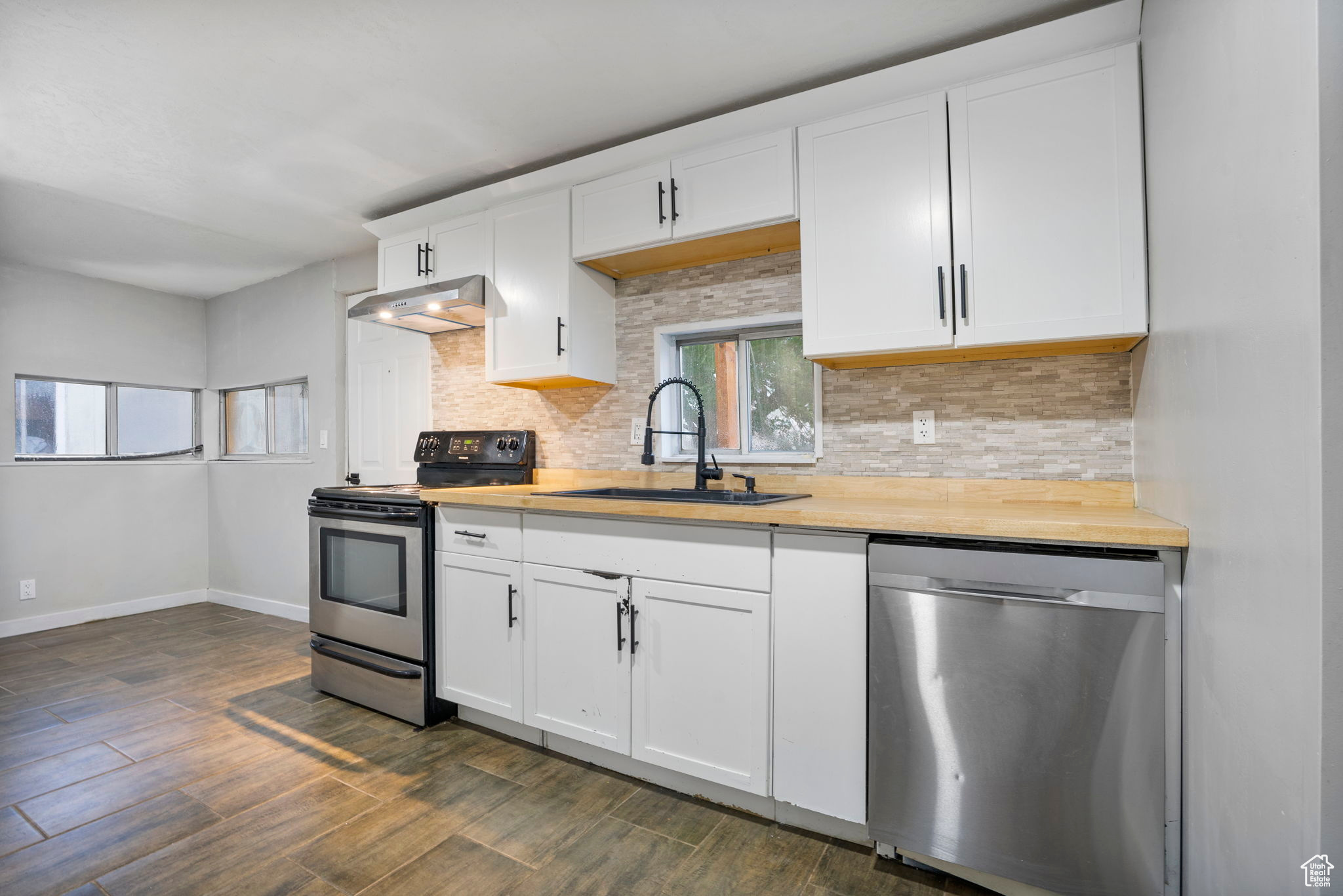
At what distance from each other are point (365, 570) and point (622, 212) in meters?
1.88

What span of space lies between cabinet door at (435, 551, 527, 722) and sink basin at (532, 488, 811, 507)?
1.27 ft

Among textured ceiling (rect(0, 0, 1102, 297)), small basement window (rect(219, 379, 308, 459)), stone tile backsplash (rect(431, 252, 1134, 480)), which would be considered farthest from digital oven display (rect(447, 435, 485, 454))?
small basement window (rect(219, 379, 308, 459))

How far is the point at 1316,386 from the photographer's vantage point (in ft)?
2.48

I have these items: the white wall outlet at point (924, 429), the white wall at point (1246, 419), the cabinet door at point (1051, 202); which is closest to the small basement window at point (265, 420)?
the white wall outlet at point (924, 429)

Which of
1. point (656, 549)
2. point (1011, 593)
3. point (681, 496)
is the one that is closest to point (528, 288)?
point (681, 496)

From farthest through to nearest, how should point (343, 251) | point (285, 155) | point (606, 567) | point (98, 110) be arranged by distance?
point (343, 251)
point (285, 155)
point (98, 110)
point (606, 567)

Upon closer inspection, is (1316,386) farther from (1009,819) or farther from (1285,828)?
(1009,819)

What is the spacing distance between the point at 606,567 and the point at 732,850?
34.8 inches

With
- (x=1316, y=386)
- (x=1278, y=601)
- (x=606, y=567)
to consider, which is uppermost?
(x=1316, y=386)

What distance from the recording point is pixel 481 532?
240 cm

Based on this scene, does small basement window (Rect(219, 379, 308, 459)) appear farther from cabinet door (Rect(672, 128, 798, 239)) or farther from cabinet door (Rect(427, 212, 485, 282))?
cabinet door (Rect(672, 128, 798, 239))

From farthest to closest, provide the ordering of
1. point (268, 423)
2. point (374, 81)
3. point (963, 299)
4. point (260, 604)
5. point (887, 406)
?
point (268, 423) → point (260, 604) → point (887, 406) → point (374, 81) → point (963, 299)

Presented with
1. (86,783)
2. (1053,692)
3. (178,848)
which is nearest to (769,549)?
(1053,692)

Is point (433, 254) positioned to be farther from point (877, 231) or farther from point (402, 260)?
point (877, 231)
